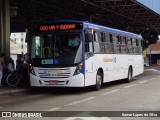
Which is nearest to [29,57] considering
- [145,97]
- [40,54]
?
[40,54]

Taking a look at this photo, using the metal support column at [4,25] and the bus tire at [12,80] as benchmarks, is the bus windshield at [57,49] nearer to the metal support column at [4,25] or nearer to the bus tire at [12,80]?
the bus tire at [12,80]

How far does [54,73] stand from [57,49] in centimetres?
99

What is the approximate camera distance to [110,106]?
1216 cm

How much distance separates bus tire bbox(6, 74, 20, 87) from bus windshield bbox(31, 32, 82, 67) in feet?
9.61

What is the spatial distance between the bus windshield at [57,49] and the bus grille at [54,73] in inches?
11.0

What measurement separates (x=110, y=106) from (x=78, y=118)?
2518 mm

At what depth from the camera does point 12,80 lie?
18906 mm

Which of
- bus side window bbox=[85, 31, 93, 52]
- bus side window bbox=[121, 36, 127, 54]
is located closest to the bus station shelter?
bus side window bbox=[121, 36, 127, 54]

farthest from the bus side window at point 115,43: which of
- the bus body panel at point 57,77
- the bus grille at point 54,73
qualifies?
the bus grille at point 54,73

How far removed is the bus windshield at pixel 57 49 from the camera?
15.8m

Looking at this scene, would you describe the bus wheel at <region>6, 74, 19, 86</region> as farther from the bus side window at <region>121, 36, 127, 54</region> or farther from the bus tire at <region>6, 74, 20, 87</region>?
the bus side window at <region>121, 36, 127, 54</region>

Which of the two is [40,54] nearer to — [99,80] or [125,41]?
[99,80]

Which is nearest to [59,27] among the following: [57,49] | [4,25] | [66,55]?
[57,49]

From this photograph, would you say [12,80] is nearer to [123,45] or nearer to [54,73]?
[54,73]
